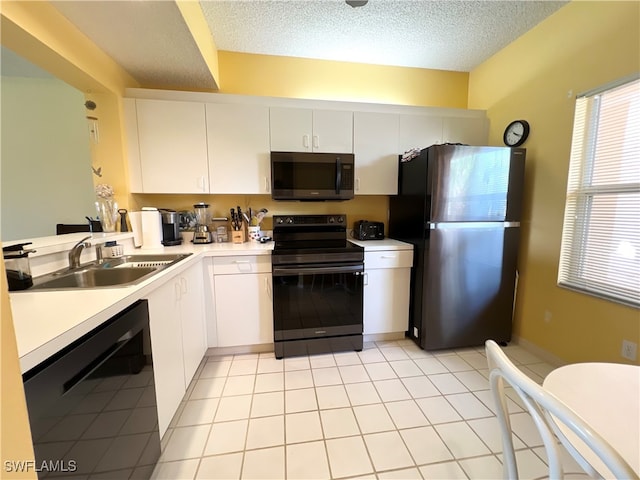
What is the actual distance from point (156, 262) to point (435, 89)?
10.3 ft

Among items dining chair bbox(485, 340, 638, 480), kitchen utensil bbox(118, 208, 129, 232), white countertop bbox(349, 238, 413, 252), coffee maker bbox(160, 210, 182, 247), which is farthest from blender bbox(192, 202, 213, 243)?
dining chair bbox(485, 340, 638, 480)

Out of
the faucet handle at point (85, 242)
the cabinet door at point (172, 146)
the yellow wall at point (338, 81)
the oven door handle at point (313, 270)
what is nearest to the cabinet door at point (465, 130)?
the yellow wall at point (338, 81)

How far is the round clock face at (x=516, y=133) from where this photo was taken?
224 centimetres

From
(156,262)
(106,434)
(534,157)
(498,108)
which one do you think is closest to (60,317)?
(106,434)

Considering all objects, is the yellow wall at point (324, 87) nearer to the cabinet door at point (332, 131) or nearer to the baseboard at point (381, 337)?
the cabinet door at point (332, 131)

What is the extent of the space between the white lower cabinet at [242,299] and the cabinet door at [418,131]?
1707mm

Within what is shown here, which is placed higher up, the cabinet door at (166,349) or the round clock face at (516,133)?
the round clock face at (516,133)

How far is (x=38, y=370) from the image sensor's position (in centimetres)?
68

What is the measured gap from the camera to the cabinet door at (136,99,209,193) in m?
2.17

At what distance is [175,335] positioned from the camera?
1.52 meters

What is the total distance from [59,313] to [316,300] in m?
1.56

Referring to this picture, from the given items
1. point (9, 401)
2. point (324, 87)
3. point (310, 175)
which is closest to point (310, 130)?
point (310, 175)

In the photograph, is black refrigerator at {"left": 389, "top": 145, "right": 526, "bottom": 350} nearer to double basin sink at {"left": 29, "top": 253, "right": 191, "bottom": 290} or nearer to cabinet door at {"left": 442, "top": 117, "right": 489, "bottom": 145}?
cabinet door at {"left": 442, "top": 117, "right": 489, "bottom": 145}

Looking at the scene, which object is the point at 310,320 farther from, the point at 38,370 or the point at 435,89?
the point at 435,89
